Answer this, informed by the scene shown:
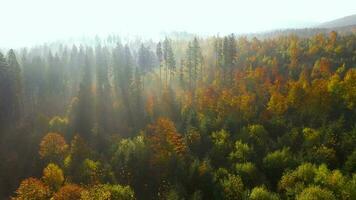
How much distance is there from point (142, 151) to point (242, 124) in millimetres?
33587

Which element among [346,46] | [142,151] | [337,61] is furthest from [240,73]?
[142,151]

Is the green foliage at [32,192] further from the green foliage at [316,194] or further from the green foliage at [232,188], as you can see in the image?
the green foliage at [316,194]

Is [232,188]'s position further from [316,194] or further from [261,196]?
[316,194]

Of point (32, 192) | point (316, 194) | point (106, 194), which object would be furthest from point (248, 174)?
point (32, 192)

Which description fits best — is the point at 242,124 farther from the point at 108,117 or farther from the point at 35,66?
the point at 35,66

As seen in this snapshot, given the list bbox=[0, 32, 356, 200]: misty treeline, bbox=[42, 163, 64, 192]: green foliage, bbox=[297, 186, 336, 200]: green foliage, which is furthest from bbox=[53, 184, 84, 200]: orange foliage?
bbox=[297, 186, 336, 200]: green foliage

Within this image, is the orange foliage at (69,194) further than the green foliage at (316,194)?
No

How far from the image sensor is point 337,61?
142m

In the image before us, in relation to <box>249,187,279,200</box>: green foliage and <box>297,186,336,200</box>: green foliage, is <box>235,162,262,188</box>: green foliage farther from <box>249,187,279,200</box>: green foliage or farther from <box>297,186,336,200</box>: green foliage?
<box>297,186,336,200</box>: green foliage

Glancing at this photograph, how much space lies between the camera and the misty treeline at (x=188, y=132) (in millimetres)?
73188

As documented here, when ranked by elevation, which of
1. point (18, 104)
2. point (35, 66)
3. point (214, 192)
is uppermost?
point (35, 66)

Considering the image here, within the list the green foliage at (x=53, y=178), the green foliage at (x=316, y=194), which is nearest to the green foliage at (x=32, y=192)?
the green foliage at (x=53, y=178)

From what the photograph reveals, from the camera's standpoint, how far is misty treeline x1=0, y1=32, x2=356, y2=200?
7319 centimetres

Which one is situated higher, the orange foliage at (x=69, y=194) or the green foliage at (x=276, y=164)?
the orange foliage at (x=69, y=194)
